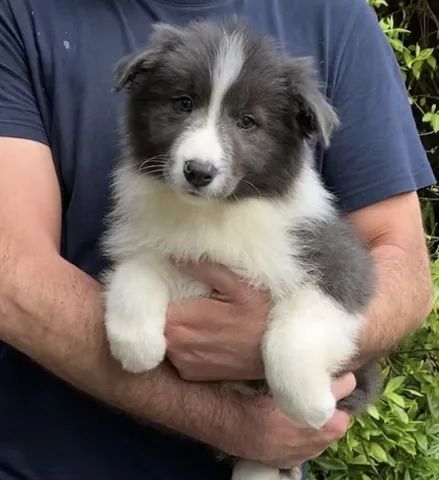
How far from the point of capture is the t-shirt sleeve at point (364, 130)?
2.63m

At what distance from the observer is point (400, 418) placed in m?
3.52

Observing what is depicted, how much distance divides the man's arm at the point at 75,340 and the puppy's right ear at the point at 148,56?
355 millimetres

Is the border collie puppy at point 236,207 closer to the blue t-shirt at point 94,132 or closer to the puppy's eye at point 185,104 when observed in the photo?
the puppy's eye at point 185,104

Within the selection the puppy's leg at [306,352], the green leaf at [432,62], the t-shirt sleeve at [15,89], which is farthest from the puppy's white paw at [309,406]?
the green leaf at [432,62]

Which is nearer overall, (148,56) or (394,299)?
(148,56)

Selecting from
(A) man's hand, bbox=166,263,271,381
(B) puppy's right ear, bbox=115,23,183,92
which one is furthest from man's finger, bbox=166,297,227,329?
(B) puppy's right ear, bbox=115,23,183,92

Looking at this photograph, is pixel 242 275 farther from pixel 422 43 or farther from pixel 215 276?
pixel 422 43

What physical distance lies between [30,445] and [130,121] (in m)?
0.90

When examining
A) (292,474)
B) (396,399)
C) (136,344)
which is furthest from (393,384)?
(136,344)

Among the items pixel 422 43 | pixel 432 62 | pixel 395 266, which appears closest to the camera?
pixel 395 266

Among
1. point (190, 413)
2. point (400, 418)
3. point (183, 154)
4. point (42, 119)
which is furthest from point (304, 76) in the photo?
point (400, 418)

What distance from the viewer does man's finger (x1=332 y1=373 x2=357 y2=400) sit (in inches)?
92.8

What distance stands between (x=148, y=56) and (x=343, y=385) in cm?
94

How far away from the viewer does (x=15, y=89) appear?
243cm
